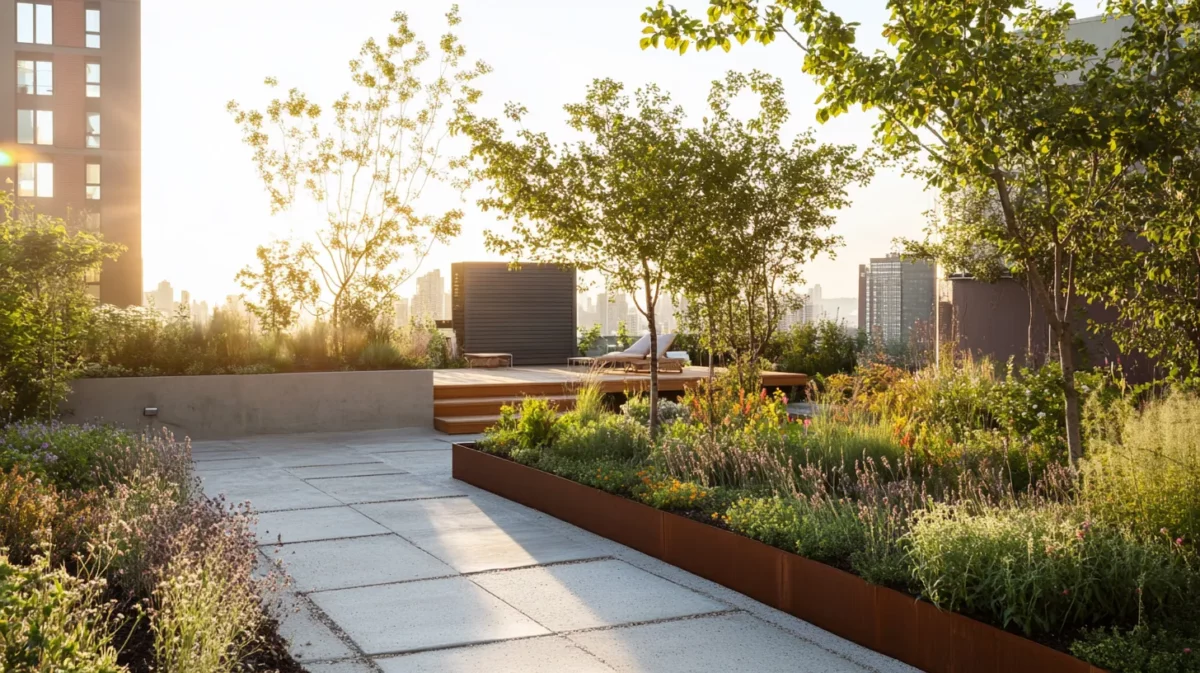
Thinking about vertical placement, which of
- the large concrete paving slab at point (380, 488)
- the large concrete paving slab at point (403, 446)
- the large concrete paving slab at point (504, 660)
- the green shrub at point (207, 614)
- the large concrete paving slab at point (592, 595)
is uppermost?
the green shrub at point (207, 614)

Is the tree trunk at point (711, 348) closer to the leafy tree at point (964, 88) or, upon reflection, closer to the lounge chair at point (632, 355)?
the leafy tree at point (964, 88)

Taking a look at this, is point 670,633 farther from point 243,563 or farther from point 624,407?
point 624,407

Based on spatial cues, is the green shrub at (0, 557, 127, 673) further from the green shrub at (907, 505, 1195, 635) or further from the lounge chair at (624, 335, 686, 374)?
the lounge chair at (624, 335, 686, 374)

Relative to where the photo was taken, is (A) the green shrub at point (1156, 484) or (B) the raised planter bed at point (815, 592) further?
(A) the green shrub at point (1156, 484)

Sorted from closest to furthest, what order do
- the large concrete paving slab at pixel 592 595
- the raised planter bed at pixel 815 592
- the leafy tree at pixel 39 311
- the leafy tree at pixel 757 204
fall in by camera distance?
the raised planter bed at pixel 815 592, the large concrete paving slab at pixel 592 595, the leafy tree at pixel 757 204, the leafy tree at pixel 39 311

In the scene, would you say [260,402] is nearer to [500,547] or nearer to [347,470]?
[347,470]

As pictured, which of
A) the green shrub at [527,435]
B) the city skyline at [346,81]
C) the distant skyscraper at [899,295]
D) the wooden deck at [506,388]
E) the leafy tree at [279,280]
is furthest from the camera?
the distant skyscraper at [899,295]

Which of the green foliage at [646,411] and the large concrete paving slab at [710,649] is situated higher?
the green foliage at [646,411]

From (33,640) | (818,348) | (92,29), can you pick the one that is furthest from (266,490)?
(92,29)

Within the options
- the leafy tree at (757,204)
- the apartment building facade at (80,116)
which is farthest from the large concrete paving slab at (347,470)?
the apartment building facade at (80,116)

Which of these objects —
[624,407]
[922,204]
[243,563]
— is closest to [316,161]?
[624,407]

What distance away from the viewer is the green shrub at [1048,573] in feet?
11.3

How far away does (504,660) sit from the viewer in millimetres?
3789

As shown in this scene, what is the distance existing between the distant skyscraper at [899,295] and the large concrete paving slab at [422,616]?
12.6m
